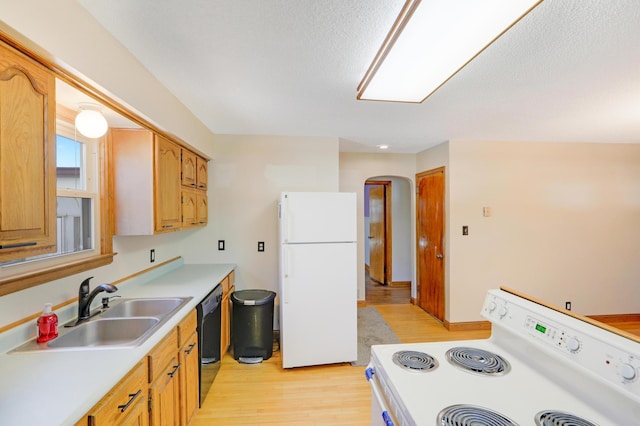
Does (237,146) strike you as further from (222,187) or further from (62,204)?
(62,204)

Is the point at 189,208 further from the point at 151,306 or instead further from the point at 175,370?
the point at 175,370

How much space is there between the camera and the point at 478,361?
1.25 meters

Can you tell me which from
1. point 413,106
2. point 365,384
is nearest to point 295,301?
point 365,384

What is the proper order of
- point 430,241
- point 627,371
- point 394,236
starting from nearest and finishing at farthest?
point 627,371 → point 430,241 → point 394,236

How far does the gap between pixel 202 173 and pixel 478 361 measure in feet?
9.54

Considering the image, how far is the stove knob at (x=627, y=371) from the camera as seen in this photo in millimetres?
848

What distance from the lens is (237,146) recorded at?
333cm

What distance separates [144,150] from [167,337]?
1.30 m

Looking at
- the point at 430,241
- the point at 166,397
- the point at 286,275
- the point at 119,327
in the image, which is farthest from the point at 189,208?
the point at 430,241

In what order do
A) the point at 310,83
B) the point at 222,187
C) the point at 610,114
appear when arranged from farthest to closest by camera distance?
the point at 222,187 → the point at 610,114 → the point at 310,83

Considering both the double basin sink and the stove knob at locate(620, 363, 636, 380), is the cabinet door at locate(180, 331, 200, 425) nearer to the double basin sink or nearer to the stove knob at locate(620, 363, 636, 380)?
the double basin sink

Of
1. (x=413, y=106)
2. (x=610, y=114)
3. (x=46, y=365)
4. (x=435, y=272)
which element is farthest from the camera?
(x=435, y=272)

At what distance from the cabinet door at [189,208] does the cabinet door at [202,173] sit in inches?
8.7

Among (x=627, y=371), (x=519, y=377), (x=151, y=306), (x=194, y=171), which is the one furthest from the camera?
(x=194, y=171)
